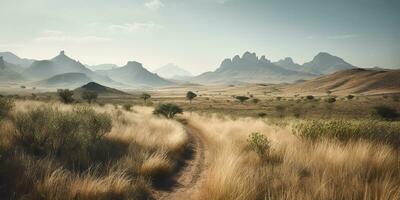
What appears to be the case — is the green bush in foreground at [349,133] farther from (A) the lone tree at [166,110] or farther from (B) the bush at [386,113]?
(B) the bush at [386,113]

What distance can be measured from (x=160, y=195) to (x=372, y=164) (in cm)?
492

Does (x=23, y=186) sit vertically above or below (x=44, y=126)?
below

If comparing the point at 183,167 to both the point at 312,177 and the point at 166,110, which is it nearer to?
the point at 312,177

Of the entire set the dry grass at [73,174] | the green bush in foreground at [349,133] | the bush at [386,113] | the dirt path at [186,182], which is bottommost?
the bush at [386,113]

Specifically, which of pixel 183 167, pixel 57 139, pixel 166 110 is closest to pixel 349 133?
pixel 183 167

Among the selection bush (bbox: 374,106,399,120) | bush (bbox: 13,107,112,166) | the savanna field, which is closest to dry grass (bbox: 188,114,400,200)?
the savanna field

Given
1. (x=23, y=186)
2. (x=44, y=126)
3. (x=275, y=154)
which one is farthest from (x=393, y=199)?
(x=44, y=126)

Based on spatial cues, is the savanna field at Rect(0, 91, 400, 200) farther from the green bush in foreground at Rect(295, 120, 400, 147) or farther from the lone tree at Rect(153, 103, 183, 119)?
the lone tree at Rect(153, 103, 183, 119)

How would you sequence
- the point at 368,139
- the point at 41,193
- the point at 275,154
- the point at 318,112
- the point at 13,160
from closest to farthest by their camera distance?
the point at 41,193, the point at 13,160, the point at 275,154, the point at 368,139, the point at 318,112

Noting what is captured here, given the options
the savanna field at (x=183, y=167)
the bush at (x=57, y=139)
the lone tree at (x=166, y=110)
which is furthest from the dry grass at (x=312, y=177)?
the lone tree at (x=166, y=110)

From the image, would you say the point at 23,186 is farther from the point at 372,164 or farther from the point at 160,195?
the point at 372,164

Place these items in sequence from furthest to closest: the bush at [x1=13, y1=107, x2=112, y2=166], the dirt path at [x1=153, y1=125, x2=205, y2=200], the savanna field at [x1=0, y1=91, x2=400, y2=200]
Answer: the bush at [x1=13, y1=107, x2=112, y2=166] < the dirt path at [x1=153, y1=125, x2=205, y2=200] < the savanna field at [x1=0, y1=91, x2=400, y2=200]

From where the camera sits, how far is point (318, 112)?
51.7 meters

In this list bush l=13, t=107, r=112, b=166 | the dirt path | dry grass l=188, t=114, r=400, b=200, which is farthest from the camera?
bush l=13, t=107, r=112, b=166
